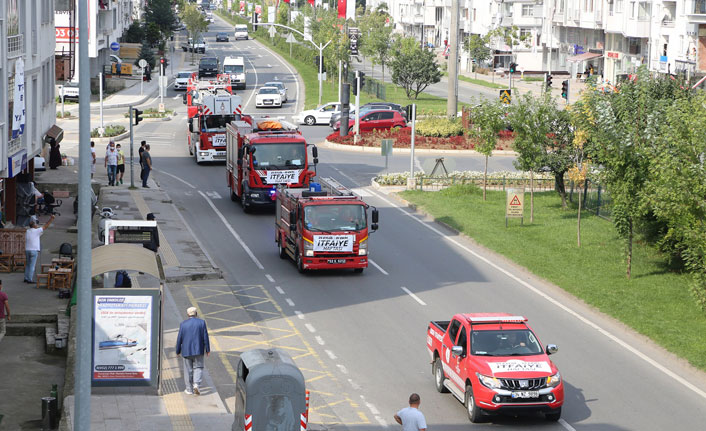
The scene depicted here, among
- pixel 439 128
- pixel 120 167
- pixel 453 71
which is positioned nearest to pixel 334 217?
pixel 120 167

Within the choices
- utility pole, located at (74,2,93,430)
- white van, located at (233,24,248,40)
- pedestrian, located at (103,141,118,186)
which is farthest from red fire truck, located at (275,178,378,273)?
white van, located at (233,24,248,40)

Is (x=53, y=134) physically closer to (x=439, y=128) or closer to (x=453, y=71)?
(x=439, y=128)

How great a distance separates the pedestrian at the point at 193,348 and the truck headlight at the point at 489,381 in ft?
15.7

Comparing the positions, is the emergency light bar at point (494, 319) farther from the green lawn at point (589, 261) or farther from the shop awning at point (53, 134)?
the shop awning at point (53, 134)

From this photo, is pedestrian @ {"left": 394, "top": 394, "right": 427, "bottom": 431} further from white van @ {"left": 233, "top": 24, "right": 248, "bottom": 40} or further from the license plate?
white van @ {"left": 233, "top": 24, "right": 248, "bottom": 40}

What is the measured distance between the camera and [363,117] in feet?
200

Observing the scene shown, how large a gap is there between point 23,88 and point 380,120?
3242 centimetres

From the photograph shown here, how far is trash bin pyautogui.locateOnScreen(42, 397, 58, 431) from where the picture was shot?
18281 millimetres

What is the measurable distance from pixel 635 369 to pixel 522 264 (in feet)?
30.4

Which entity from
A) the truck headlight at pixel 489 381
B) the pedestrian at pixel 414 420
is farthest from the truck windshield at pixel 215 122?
the pedestrian at pixel 414 420

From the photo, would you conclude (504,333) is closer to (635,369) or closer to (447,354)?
(447,354)

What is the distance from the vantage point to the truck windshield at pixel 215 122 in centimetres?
4974

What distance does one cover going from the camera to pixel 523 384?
17484 millimetres

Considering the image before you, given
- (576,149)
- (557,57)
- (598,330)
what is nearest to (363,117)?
(576,149)
